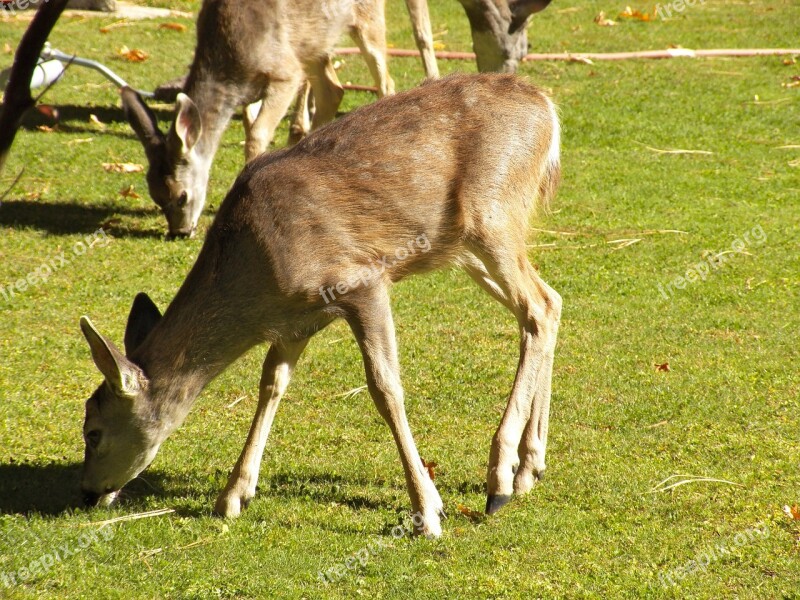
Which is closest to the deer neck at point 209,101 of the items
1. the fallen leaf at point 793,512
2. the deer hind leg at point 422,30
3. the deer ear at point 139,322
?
the deer hind leg at point 422,30

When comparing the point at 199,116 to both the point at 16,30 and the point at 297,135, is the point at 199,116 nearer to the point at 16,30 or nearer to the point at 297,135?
the point at 297,135

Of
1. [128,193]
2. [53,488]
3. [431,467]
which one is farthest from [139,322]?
[128,193]

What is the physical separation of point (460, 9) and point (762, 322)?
10.4 m

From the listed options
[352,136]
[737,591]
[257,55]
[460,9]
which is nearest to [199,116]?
[257,55]

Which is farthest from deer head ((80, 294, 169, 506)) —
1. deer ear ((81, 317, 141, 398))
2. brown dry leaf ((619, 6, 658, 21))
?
brown dry leaf ((619, 6, 658, 21))

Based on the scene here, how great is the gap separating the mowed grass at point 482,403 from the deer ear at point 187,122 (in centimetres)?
91

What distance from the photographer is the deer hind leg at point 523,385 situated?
5.64 metres

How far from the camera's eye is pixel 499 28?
11719 mm

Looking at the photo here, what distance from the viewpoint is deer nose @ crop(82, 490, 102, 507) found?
18.1ft

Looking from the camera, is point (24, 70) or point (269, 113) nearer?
point (24, 70)

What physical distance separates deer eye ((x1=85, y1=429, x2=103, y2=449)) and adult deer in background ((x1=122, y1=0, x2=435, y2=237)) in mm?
4571

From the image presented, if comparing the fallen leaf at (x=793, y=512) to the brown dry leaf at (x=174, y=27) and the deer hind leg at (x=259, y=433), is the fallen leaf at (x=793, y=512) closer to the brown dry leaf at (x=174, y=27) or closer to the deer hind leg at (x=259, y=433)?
the deer hind leg at (x=259, y=433)

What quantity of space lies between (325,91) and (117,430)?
6495 mm

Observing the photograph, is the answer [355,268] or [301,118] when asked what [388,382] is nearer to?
[355,268]
